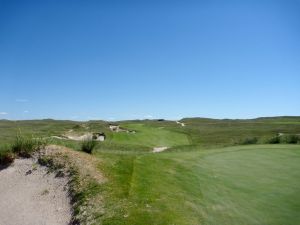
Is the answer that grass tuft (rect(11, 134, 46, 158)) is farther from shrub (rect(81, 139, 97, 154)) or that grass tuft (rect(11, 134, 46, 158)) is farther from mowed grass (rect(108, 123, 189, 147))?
mowed grass (rect(108, 123, 189, 147))

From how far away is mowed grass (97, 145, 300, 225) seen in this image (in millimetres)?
10969

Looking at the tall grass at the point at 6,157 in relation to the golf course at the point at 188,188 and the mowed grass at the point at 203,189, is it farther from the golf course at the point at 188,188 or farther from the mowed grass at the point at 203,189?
the mowed grass at the point at 203,189

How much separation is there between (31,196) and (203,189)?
6664mm

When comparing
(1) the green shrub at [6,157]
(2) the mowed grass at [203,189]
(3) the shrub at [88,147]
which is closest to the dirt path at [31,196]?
(1) the green shrub at [6,157]

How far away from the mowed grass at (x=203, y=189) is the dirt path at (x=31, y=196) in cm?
193

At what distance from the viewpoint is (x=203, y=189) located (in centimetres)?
1352

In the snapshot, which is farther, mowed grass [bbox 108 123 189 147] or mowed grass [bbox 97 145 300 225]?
mowed grass [bbox 108 123 189 147]

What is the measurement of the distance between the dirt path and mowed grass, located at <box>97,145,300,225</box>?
1.93 meters

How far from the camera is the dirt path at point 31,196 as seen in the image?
42.9 feet

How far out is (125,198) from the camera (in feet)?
40.3

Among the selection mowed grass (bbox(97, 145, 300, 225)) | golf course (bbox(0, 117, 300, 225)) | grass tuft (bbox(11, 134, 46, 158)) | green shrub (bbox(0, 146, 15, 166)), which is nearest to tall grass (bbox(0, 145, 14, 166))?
green shrub (bbox(0, 146, 15, 166))

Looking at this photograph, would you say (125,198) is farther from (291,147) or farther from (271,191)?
(291,147)

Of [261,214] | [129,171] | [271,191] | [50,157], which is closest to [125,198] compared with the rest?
[129,171]

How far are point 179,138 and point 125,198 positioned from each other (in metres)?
38.7
